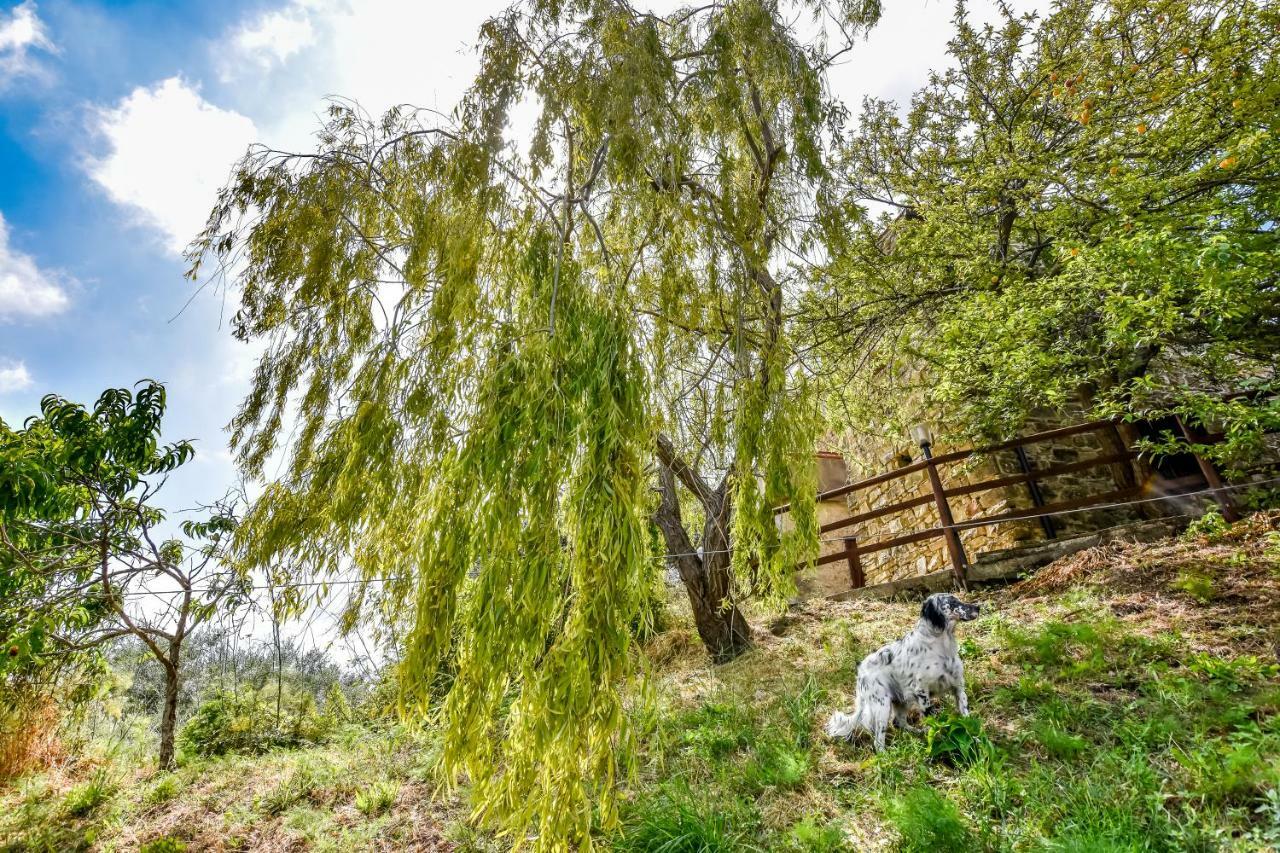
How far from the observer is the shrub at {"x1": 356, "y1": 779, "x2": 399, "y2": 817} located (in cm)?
357

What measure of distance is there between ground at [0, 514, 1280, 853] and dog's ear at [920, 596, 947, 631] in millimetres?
467

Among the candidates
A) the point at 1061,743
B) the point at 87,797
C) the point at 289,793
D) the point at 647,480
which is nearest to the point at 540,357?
the point at 647,480

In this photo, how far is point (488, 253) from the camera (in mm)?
2375

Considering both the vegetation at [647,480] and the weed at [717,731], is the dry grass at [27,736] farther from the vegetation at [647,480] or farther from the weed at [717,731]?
the weed at [717,731]

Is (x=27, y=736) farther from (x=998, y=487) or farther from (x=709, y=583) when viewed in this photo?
(x=998, y=487)

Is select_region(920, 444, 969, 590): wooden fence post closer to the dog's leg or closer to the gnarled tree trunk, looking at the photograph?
the gnarled tree trunk

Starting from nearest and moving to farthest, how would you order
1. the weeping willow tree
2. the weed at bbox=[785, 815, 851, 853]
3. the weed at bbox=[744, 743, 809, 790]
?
the weeping willow tree → the weed at bbox=[785, 815, 851, 853] → the weed at bbox=[744, 743, 809, 790]

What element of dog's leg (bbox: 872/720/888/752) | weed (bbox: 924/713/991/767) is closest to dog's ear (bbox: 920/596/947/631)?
weed (bbox: 924/713/991/767)

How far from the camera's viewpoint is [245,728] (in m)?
5.46

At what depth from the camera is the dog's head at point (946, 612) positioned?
2.98m

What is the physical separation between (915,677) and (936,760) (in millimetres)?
404

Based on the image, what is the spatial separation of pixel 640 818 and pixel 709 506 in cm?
173

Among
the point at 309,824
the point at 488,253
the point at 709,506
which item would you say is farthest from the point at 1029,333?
the point at 309,824

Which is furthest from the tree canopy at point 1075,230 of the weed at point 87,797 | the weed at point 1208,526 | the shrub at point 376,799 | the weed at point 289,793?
the weed at point 87,797
